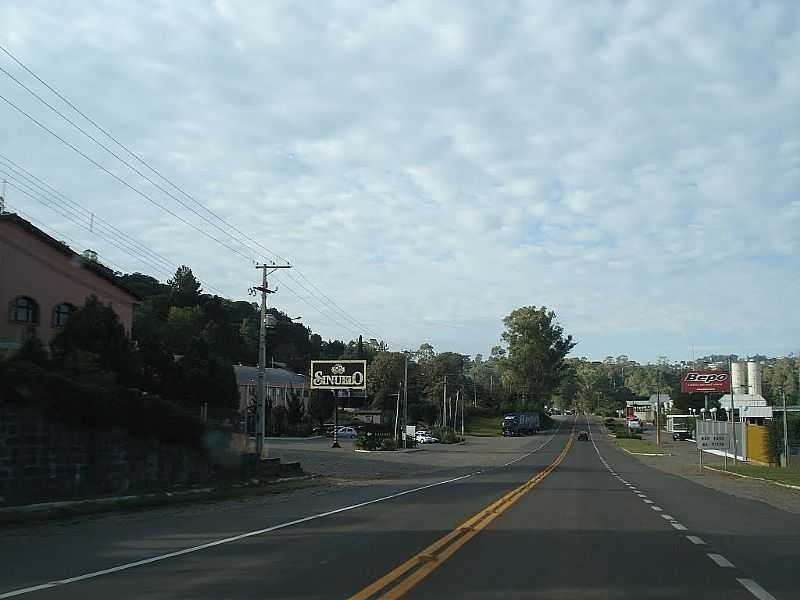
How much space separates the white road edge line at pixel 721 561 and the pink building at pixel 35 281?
32732mm

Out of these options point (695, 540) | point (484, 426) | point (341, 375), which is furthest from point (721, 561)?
point (484, 426)

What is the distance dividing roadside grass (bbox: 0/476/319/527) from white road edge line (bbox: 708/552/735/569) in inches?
505

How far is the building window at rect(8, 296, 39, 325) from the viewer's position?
3916 centimetres

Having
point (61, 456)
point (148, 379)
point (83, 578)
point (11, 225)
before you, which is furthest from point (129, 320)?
point (83, 578)

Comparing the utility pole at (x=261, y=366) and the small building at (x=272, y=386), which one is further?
the small building at (x=272, y=386)

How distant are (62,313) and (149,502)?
24046 mm

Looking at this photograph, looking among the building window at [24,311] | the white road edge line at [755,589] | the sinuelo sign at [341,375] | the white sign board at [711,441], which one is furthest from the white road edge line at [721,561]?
the sinuelo sign at [341,375]

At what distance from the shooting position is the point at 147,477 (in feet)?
84.0

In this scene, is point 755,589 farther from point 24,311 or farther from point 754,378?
point 754,378

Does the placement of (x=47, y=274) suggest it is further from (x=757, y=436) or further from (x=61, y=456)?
(x=757, y=436)

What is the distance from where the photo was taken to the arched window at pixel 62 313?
41469 mm

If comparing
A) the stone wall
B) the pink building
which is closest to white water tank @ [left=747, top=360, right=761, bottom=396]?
the pink building

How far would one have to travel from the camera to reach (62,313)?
42.1 metres

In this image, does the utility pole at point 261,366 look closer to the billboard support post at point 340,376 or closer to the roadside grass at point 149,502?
the roadside grass at point 149,502
